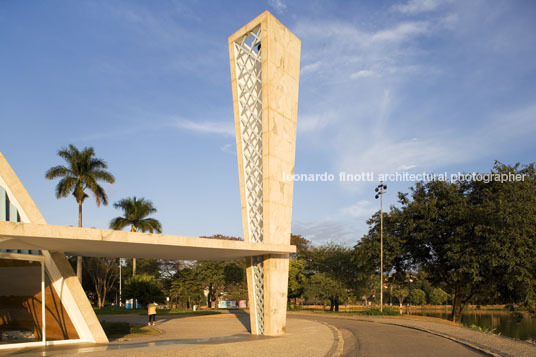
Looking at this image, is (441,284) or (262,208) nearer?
(262,208)

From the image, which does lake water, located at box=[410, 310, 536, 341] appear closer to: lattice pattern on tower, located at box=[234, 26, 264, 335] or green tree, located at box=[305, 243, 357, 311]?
green tree, located at box=[305, 243, 357, 311]

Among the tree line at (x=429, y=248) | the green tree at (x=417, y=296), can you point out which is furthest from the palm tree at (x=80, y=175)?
the green tree at (x=417, y=296)

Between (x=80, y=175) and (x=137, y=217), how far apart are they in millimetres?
11269

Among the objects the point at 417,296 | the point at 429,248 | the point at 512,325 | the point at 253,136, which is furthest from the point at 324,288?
the point at 417,296

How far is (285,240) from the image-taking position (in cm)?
1783

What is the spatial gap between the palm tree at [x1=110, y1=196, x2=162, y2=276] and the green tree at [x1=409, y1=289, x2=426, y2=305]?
45066 mm

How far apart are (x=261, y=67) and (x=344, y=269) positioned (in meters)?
29.2

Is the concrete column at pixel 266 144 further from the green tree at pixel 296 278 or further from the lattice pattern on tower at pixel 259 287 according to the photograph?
the green tree at pixel 296 278

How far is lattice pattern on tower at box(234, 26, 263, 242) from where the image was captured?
18.1m

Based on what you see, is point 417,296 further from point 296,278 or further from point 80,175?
point 80,175

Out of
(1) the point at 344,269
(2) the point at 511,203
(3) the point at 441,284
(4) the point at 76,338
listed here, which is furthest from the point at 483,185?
(4) the point at 76,338

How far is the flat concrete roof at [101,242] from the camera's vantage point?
31.9 ft

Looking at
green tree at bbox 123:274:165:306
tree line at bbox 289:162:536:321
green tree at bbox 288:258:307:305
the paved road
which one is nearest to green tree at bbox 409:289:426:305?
green tree at bbox 288:258:307:305

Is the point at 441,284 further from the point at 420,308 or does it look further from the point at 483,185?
the point at 420,308
